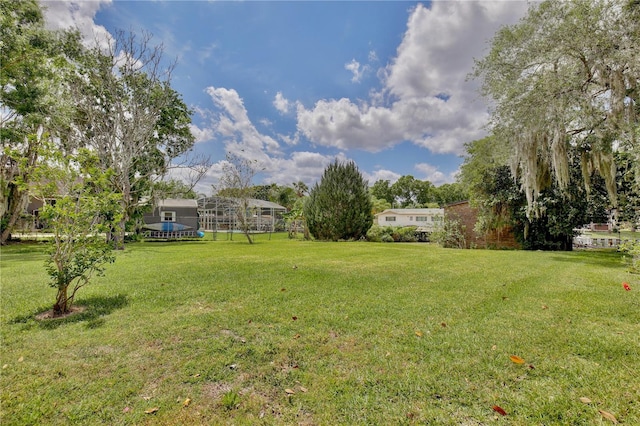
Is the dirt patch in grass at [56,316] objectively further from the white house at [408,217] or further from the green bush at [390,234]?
the white house at [408,217]

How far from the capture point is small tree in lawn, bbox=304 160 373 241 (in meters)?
18.8

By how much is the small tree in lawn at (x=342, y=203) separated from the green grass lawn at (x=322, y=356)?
1365cm

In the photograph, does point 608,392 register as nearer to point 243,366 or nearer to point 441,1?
point 243,366

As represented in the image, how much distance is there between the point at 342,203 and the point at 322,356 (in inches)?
639

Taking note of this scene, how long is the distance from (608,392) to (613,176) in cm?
1092

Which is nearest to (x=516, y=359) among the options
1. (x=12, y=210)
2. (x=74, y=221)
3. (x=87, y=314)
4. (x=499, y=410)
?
(x=499, y=410)

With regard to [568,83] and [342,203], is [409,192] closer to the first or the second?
[342,203]

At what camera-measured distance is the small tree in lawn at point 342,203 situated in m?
18.8

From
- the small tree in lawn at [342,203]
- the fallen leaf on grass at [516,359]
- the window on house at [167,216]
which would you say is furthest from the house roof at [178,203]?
the fallen leaf on grass at [516,359]

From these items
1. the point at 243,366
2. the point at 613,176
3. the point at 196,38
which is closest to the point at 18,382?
the point at 243,366

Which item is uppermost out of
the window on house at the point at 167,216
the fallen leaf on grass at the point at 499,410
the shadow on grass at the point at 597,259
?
the window on house at the point at 167,216

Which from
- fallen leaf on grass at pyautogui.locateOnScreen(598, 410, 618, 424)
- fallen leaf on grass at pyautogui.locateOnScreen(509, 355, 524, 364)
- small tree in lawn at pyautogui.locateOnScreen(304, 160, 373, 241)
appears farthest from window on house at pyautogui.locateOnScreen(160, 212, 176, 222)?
fallen leaf on grass at pyautogui.locateOnScreen(598, 410, 618, 424)

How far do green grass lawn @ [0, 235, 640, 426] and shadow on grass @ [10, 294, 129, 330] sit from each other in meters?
0.03

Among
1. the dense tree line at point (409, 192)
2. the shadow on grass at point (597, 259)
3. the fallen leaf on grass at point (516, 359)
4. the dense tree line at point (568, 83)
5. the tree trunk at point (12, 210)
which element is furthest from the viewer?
the dense tree line at point (409, 192)
